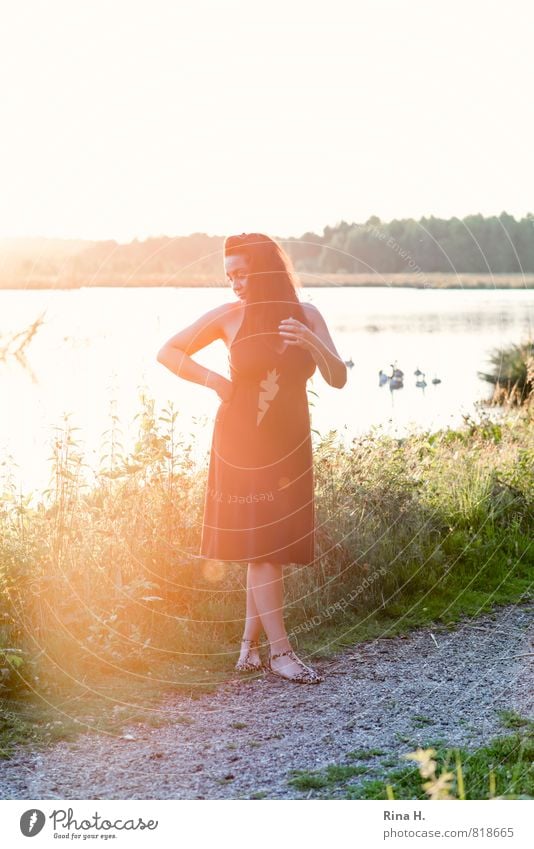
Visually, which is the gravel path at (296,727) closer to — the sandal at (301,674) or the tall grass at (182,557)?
the sandal at (301,674)

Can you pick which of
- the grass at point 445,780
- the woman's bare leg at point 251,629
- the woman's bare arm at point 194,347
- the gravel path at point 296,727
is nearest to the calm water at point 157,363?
the woman's bare arm at point 194,347

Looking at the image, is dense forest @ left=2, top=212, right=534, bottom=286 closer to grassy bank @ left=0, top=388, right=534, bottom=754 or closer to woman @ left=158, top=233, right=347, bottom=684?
woman @ left=158, top=233, right=347, bottom=684

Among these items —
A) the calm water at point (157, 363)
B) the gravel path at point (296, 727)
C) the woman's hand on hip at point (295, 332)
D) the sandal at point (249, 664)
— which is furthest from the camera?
the calm water at point (157, 363)

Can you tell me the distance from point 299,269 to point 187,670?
7.23 ft

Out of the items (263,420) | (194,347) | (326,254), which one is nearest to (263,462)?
(263,420)

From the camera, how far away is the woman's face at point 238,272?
4789mm

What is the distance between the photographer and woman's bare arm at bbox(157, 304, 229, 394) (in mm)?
4770

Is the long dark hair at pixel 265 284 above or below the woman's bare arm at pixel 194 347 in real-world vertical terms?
above

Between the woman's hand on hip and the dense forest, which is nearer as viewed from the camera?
the woman's hand on hip

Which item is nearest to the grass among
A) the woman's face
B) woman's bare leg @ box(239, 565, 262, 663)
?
woman's bare leg @ box(239, 565, 262, 663)

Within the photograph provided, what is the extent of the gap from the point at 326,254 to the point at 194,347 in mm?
1383

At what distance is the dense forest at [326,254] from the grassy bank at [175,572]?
763 mm

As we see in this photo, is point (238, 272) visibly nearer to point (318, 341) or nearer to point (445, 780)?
point (318, 341)
